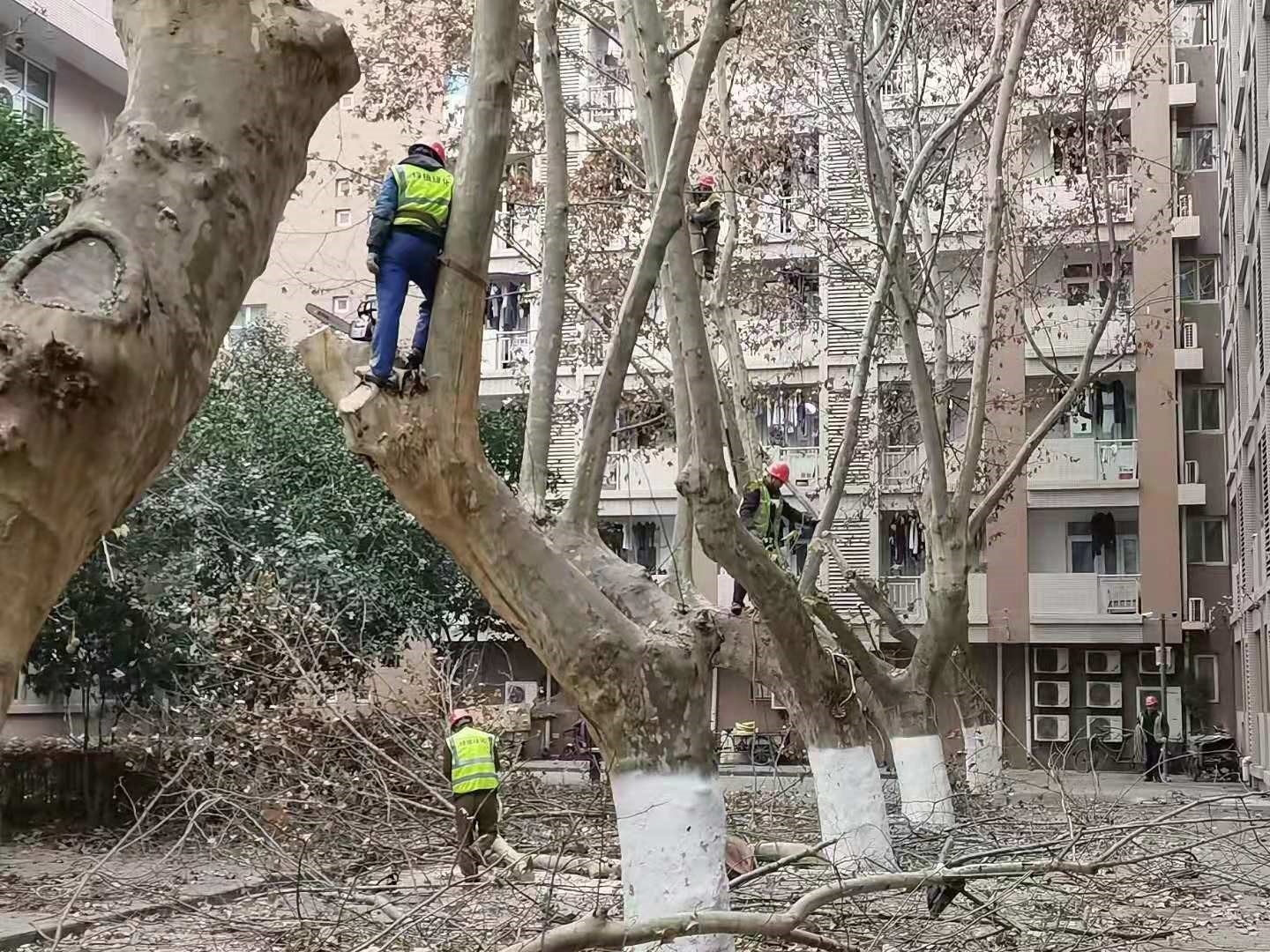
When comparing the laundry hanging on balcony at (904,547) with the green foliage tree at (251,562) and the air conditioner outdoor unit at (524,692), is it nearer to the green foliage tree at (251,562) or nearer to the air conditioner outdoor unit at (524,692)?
the air conditioner outdoor unit at (524,692)

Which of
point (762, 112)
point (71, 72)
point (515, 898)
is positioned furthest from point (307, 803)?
point (71, 72)

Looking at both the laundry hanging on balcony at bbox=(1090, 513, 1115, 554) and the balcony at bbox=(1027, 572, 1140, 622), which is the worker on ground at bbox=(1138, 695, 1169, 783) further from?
the laundry hanging on balcony at bbox=(1090, 513, 1115, 554)

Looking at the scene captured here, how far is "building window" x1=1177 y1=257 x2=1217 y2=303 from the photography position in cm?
3048

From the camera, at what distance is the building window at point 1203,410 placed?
29984 mm

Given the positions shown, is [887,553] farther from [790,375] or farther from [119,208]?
[119,208]

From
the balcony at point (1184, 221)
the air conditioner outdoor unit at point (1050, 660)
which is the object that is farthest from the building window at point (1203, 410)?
the air conditioner outdoor unit at point (1050, 660)

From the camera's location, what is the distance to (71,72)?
77.4 feet

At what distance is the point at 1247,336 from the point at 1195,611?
21.9ft

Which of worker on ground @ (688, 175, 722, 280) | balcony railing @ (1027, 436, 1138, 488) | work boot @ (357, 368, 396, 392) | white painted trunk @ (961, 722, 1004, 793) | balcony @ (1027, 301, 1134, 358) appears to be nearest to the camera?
work boot @ (357, 368, 396, 392)

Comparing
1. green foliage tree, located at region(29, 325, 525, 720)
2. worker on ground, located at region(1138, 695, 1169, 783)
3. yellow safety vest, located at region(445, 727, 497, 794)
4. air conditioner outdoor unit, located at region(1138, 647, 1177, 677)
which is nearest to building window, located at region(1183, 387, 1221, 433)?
air conditioner outdoor unit, located at region(1138, 647, 1177, 677)

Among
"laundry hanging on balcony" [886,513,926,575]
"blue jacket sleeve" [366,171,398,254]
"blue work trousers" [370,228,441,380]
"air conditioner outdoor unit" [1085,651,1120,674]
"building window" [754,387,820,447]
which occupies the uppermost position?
"building window" [754,387,820,447]

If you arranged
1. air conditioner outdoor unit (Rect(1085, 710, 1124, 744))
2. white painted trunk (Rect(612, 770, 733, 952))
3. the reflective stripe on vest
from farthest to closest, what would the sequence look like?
air conditioner outdoor unit (Rect(1085, 710, 1124, 744))
the reflective stripe on vest
white painted trunk (Rect(612, 770, 733, 952))

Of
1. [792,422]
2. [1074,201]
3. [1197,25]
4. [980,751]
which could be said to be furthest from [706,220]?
[1197,25]

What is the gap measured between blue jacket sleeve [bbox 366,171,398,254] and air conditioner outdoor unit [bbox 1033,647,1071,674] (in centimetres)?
2539
